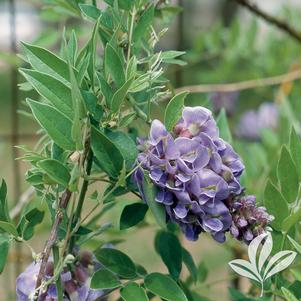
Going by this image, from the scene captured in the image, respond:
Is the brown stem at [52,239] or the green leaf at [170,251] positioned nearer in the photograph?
the brown stem at [52,239]

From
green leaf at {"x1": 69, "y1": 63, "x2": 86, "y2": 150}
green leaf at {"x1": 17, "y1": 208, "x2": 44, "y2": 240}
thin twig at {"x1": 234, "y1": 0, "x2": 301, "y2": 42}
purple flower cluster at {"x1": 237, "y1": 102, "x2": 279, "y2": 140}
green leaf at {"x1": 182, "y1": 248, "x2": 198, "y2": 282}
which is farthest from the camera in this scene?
purple flower cluster at {"x1": 237, "y1": 102, "x2": 279, "y2": 140}

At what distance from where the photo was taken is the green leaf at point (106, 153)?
0.55 m

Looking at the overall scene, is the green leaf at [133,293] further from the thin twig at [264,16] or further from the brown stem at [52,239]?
the thin twig at [264,16]

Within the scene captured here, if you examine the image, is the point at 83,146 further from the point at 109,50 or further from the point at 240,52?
the point at 240,52

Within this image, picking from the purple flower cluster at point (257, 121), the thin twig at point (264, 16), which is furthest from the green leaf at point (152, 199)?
the purple flower cluster at point (257, 121)

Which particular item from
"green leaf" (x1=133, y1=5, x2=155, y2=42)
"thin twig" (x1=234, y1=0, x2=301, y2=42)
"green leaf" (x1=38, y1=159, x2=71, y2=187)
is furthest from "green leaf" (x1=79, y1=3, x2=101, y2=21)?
"thin twig" (x1=234, y1=0, x2=301, y2=42)

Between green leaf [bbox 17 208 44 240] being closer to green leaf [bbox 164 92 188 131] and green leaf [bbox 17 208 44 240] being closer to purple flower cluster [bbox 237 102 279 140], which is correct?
green leaf [bbox 164 92 188 131]

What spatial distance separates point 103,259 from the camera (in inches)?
25.2

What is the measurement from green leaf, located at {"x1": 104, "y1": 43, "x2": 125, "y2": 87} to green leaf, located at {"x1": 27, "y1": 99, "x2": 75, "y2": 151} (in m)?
0.05

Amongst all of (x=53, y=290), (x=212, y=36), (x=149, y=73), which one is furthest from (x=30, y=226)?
(x=212, y=36)

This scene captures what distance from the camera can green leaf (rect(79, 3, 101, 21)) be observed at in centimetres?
64

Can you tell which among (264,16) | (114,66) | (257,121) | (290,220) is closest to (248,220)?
(290,220)

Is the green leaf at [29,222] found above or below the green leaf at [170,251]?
above

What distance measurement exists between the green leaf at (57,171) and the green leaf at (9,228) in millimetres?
60
